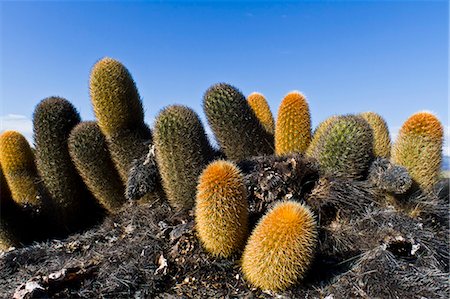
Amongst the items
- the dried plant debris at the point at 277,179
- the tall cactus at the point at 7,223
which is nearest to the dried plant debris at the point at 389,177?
the dried plant debris at the point at 277,179

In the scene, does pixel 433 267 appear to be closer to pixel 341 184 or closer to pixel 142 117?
pixel 341 184

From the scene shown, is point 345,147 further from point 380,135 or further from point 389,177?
point 380,135

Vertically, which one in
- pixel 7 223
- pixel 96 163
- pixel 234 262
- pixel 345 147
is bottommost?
pixel 7 223

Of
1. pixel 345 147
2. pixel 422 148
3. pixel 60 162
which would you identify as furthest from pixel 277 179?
pixel 60 162

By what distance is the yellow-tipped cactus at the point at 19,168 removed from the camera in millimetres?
6426

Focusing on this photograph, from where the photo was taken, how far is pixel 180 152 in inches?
183

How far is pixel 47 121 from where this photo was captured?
5.77 meters

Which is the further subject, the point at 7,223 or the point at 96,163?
the point at 7,223

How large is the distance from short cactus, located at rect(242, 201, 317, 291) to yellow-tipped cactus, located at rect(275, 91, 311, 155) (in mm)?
1851

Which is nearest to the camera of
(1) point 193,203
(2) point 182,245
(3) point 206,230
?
(3) point 206,230

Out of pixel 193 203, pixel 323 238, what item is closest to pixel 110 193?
pixel 193 203

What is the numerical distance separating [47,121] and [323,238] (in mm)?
4134

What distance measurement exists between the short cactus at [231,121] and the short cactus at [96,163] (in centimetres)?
156

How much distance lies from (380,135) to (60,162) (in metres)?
4.63
